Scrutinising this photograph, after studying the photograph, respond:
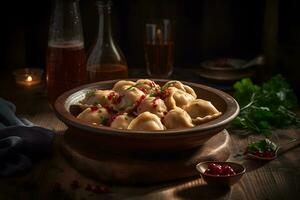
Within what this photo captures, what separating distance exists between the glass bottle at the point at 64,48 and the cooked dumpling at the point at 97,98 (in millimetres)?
305

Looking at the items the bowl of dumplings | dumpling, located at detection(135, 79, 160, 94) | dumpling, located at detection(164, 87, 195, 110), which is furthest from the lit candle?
dumpling, located at detection(164, 87, 195, 110)

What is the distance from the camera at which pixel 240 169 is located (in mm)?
1337

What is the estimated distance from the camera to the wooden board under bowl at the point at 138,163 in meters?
1.33

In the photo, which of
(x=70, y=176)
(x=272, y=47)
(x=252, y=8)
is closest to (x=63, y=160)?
(x=70, y=176)

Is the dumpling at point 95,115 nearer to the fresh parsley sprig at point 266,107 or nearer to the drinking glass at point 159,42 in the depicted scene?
the fresh parsley sprig at point 266,107

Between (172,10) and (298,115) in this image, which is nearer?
(298,115)

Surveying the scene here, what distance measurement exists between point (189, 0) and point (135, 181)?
1.54 metres

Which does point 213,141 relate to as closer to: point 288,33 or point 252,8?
point 288,33

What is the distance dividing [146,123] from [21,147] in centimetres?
34

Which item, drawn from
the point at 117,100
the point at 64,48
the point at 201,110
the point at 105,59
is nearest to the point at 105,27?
the point at 105,59

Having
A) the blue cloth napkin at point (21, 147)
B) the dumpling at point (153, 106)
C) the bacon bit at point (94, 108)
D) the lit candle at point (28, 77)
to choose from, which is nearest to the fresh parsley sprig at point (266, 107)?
the dumpling at point (153, 106)

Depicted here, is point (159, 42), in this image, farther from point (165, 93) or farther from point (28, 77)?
point (165, 93)

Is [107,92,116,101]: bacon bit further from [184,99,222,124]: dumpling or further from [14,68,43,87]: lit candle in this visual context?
[14,68,43,87]: lit candle

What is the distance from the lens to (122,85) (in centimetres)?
159
